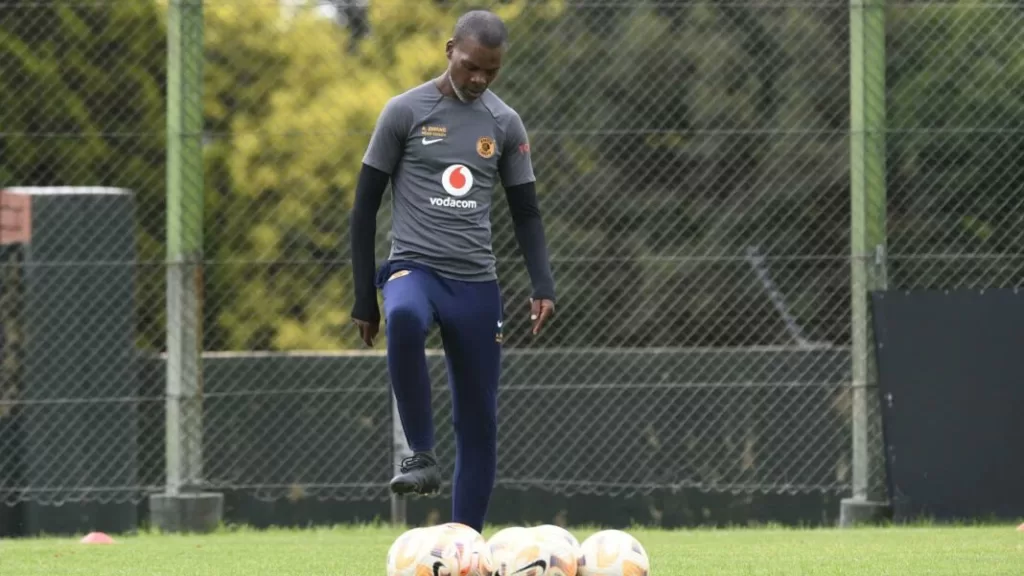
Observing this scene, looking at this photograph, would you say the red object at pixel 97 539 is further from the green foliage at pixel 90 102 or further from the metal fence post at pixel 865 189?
the green foliage at pixel 90 102

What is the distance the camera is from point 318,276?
36.2ft

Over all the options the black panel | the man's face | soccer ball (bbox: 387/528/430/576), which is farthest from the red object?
the black panel

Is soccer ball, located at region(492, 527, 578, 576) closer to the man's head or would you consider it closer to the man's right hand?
the man's right hand

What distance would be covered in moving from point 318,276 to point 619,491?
3.08 meters

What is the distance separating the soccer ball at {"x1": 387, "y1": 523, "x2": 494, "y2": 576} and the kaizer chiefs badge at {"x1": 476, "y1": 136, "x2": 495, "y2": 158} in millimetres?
1368

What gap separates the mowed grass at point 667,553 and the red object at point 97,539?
0.25ft

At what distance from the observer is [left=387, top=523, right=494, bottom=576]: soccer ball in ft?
14.8

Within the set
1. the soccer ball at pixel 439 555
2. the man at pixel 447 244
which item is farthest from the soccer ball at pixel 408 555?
the man at pixel 447 244

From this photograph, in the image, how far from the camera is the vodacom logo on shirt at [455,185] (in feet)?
17.7

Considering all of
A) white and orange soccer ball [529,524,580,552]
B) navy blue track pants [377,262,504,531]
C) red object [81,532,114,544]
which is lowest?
red object [81,532,114,544]

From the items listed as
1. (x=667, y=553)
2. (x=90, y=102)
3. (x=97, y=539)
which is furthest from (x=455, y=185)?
(x=90, y=102)

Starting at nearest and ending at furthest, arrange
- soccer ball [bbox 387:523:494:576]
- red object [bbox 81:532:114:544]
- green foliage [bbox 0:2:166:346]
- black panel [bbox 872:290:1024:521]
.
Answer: soccer ball [bbox 387:523:494:576] → red object [bbox 81:532:114:544] → black panel [bbox 872:290:1024:521] → green foliage [bbox 0:2:166:346]

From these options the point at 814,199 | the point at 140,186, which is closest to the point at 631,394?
the point at 814,199

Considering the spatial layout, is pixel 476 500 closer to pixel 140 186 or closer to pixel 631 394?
pixel 631 394
